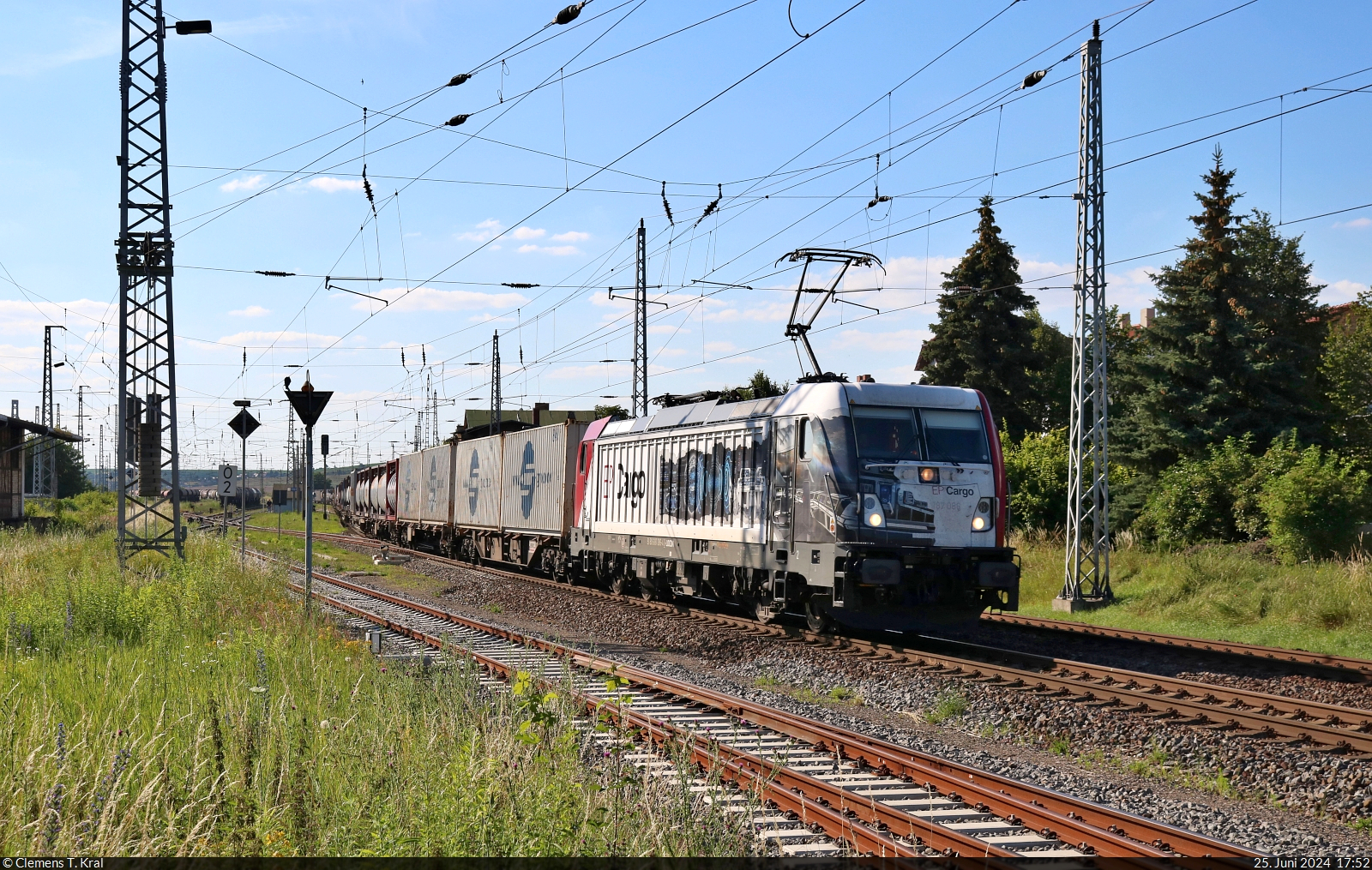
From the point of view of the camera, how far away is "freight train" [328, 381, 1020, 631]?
14.4m

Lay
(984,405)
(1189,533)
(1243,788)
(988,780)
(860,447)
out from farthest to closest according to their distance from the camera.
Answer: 1. (1189,533)
2. (984,405)
3. (860,447)
4. (1243,788)
5. (988,780)

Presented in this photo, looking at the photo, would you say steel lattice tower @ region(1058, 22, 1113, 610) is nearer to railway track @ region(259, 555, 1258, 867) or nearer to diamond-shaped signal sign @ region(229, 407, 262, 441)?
railway track @ region(259, 555, 1258, 867)

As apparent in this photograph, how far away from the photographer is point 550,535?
26188mm

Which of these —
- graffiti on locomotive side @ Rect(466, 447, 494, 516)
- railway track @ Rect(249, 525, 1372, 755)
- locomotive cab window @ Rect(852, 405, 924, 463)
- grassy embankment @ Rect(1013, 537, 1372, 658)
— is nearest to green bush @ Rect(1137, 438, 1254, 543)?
grassy embankment @ Rect(1013, 537, 1372, 658)

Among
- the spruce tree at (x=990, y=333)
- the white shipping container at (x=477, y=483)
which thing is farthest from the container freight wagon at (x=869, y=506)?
the spruce tree at (x=990, y=333)

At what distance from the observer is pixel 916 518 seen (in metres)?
14.5

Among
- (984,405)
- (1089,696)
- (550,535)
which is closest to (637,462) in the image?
(550,535)

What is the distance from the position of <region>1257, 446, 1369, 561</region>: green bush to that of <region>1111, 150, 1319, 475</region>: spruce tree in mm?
11706

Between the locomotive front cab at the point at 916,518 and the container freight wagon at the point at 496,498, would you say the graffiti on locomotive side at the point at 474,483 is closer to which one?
the container freight wagon at the point at 496,498

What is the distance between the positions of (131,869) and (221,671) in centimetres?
477

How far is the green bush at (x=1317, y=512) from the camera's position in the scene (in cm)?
1966

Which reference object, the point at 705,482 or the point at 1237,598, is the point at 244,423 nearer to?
the point at 705,482

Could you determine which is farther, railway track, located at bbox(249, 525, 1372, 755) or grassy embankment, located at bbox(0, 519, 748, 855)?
railway track, located at bbox(249, 525, 1372, 755)

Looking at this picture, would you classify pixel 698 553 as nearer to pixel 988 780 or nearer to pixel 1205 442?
pixel 988 780
